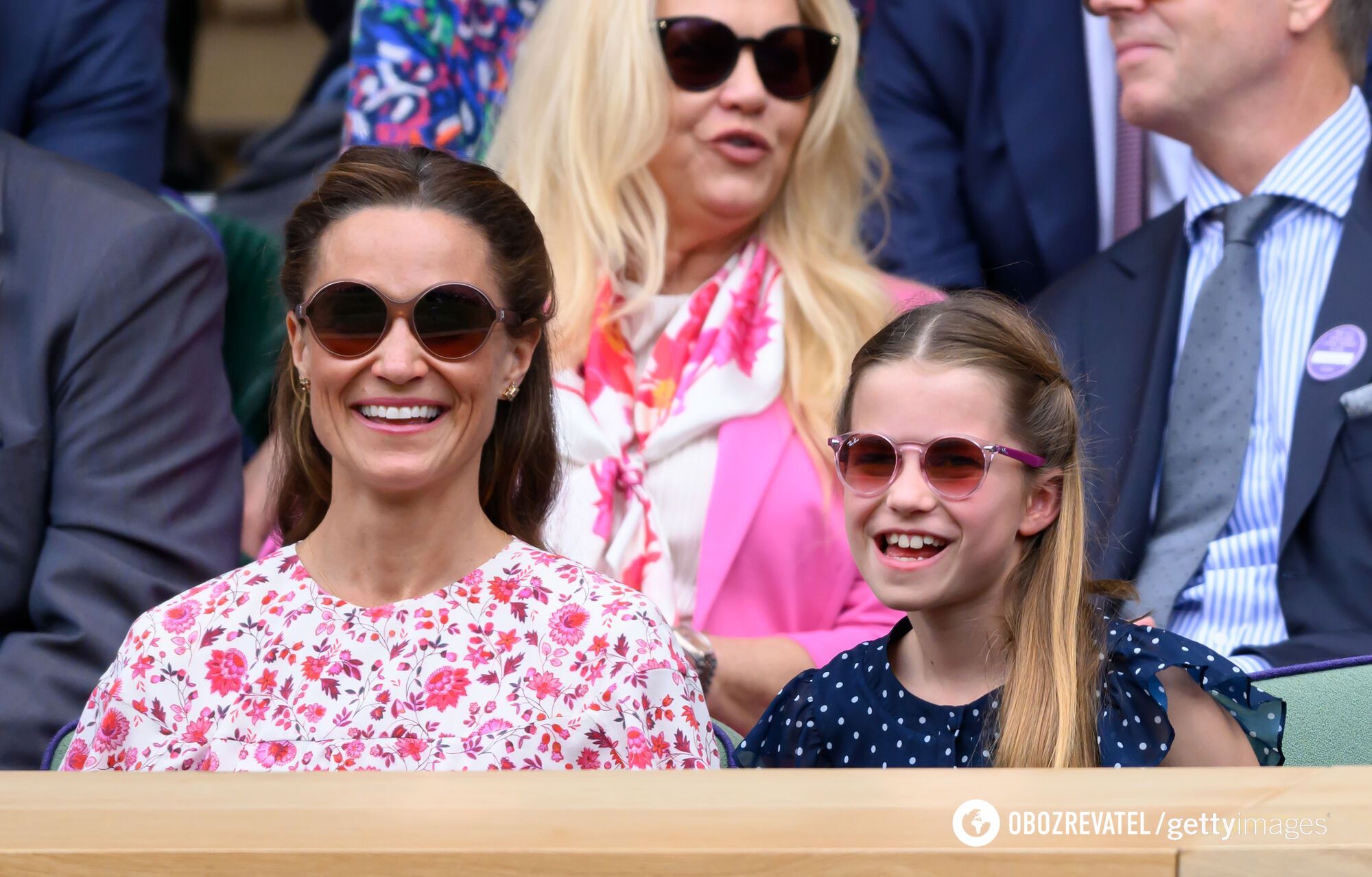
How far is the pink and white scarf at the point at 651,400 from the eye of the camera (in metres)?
2.44

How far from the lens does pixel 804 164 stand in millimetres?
2740

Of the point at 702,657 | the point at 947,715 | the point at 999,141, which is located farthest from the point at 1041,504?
the point at 999,141

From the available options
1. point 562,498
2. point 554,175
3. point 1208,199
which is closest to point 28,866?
point 562,498

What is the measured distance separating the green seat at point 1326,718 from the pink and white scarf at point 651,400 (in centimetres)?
88

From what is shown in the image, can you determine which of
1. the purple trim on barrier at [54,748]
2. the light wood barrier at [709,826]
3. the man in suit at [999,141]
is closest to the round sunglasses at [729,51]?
the man in suit at [999,141]

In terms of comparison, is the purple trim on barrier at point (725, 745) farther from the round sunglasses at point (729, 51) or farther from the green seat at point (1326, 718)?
the round sunglasses at point (729, 51)

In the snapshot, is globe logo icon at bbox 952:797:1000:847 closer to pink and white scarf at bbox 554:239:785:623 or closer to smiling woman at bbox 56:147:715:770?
smiling woman at bbox 56:147:715:770

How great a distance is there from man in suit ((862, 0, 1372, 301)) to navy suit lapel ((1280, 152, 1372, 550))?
2.25 feet

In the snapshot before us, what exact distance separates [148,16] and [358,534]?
1.78 m

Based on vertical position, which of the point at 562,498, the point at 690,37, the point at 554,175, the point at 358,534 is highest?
the point at 690,37

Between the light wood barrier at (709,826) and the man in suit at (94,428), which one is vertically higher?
the light wood barrier at (709,826)

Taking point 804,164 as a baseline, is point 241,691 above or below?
below

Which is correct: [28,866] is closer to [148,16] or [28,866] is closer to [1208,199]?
[1208,199]

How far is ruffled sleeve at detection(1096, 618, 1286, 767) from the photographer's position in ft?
5.70
